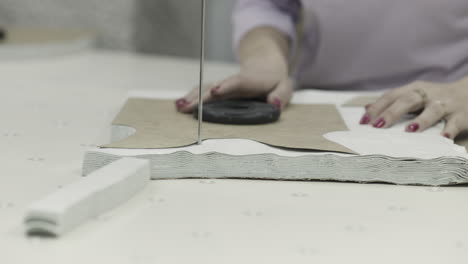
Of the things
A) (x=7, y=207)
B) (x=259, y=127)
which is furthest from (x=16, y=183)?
(x=259, y=127)

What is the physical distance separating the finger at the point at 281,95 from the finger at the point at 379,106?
0.13m

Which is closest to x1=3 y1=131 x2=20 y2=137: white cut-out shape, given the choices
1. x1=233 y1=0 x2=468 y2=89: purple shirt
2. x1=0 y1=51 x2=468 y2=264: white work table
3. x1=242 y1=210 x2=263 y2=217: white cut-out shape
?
x1=0 y1=51 x2=468 y2=264: white work table

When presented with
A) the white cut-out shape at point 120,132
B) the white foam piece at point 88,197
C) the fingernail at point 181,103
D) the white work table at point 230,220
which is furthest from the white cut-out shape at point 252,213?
the fingernail at point 181,103

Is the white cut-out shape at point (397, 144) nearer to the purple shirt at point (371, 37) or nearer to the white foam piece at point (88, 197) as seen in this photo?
the white foam piece at point (88, 197)

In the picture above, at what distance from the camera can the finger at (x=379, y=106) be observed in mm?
886

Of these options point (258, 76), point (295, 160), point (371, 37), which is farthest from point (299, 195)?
point (371, 37)

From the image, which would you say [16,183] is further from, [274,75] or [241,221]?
[274,75]

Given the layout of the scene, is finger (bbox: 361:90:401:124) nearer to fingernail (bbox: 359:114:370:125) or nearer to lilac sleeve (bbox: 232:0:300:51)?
fingernail (bbox: 359:114:370:125)

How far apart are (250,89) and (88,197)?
488mm

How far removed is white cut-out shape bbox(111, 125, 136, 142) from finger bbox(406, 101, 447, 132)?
35 cm

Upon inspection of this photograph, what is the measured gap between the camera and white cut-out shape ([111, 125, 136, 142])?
2.61 feet

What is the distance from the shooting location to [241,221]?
1.90ft

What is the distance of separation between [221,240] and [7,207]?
201 mm

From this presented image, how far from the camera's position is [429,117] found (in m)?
0.86
